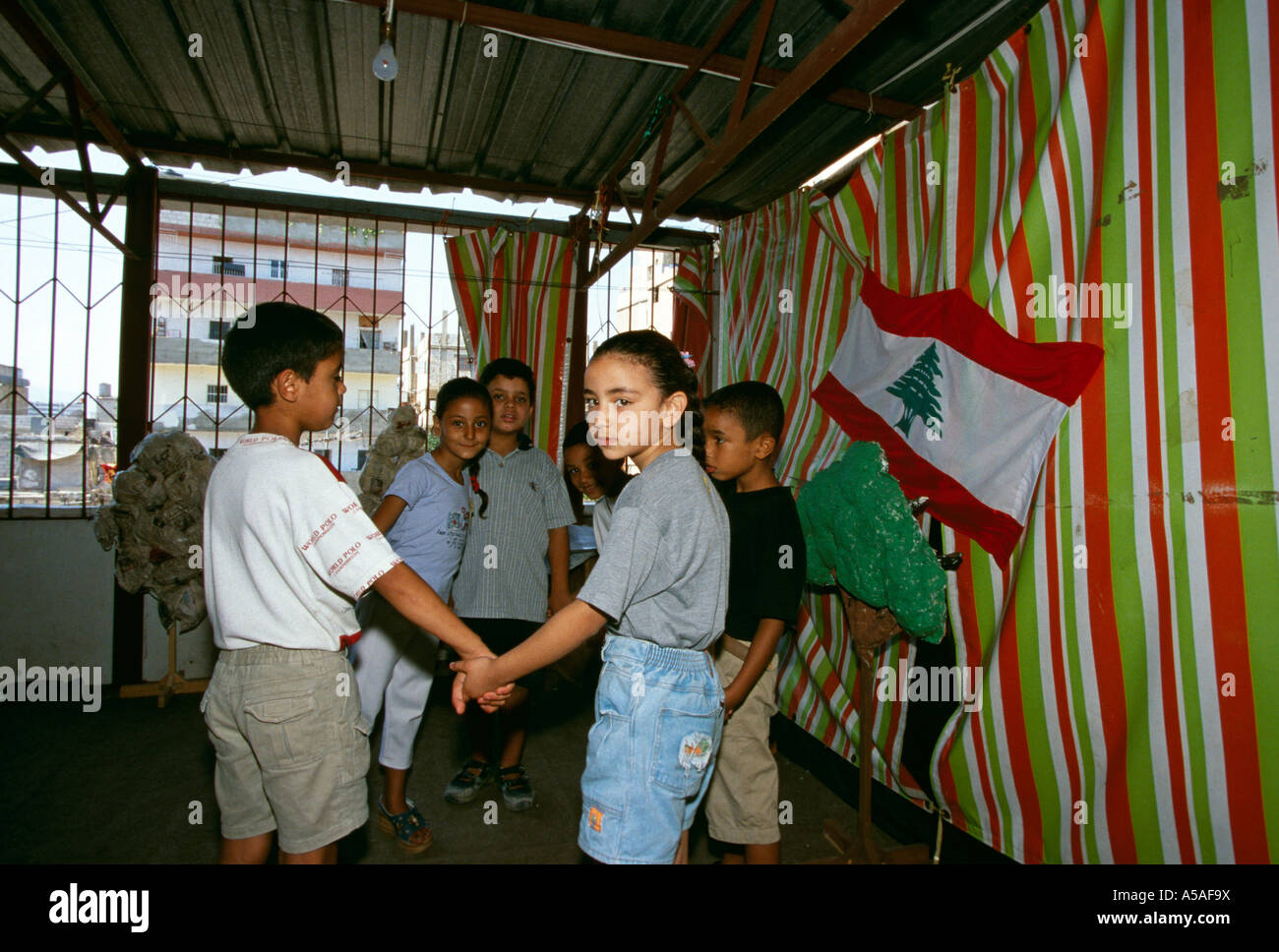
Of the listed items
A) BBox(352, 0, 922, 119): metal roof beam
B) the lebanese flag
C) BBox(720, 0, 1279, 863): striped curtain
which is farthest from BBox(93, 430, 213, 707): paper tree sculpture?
BBox(720, 0, 1279, 863): striped curtain

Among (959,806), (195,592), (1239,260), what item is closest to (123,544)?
(195,592)

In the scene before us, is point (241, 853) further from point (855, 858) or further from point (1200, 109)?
point (1200, 109)

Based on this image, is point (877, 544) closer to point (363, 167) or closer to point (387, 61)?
point (387, 61)

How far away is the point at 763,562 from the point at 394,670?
4.96 feet

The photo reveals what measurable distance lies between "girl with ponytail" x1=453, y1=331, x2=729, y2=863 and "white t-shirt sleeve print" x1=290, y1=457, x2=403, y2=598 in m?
0.37

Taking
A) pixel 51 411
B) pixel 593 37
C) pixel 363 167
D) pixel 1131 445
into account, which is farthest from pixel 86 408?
pixel 1131 445

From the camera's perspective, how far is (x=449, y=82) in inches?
143

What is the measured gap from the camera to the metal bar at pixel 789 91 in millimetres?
2096

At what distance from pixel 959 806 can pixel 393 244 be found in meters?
5.69

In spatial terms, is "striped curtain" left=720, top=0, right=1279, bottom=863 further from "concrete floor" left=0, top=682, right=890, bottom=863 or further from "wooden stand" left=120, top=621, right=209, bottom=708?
"wooden stand" left=120, top=621, right=209, bottom=708

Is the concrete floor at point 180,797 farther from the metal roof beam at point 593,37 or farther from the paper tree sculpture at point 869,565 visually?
the metal roof beam at point 593,37

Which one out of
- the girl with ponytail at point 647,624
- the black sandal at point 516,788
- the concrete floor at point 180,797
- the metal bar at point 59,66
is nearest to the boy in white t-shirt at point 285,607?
the girl with ponytail at point 647,624

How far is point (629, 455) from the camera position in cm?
154

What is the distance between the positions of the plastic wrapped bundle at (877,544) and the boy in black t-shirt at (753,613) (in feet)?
0.73
